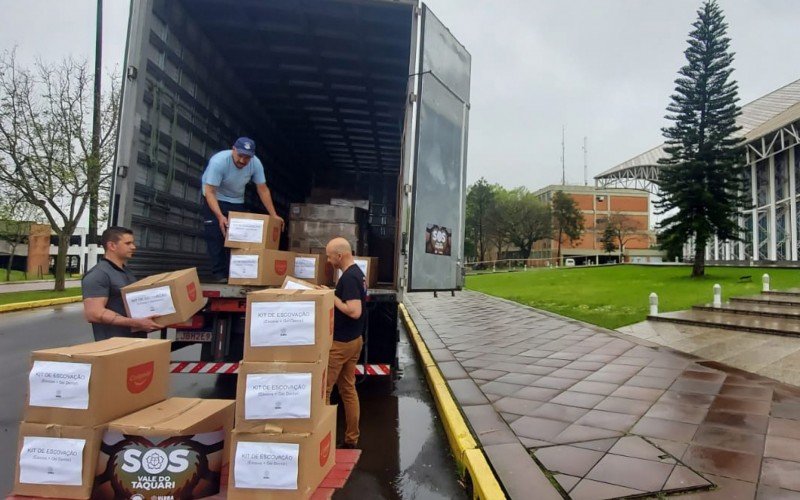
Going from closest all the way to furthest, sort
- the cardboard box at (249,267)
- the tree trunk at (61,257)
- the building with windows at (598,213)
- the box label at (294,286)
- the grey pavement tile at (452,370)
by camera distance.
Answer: the box label at (294,286), the cardboard box at (249,267), the grey pavement tile at (452,370), the tree trunk at (61,257), the building with windows at (598,213)

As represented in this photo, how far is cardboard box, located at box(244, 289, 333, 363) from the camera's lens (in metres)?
2.69

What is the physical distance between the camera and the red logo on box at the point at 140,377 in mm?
2654

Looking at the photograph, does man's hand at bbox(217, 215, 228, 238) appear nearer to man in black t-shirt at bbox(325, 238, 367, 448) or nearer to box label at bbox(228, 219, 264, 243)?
box label at bbox(228, 219, 264, 243)

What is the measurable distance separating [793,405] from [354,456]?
4.27 m

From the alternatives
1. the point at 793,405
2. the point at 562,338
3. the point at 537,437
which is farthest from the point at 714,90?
the point at 537,437

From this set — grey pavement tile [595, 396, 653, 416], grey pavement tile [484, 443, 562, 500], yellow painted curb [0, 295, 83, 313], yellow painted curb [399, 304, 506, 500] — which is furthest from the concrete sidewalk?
grey pavement tile [595, 396, 653, 416]

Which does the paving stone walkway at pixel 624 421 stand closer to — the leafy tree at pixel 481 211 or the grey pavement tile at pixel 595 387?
the grey pavement tile at pixel 595 387

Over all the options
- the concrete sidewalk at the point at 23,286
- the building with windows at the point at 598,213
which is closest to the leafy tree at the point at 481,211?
the building with windows at the point at 598,213

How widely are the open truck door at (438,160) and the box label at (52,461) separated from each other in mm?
2922

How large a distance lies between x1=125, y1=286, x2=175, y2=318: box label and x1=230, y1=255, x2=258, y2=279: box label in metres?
0.75

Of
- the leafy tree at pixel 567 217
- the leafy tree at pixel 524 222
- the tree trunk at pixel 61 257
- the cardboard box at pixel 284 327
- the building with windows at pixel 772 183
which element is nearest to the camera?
the cardboard box at pixel 284 327

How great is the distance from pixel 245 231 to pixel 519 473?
291 centimetres

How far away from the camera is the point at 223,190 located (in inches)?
192

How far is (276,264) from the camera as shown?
4.32m
